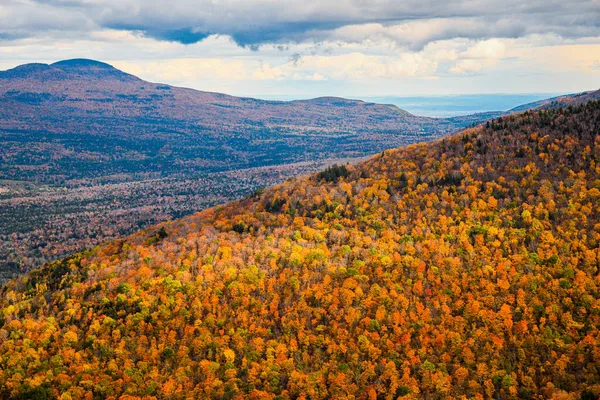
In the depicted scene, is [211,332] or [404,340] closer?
[404,340]

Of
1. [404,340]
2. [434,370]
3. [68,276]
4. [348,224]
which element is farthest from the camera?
[348,224]

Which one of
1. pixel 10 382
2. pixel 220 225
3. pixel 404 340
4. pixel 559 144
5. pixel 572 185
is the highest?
pixel 559 144

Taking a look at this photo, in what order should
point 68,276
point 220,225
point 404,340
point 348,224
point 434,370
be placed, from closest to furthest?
point 434,370, point 404,340, point 68,276, point 348,224, point 220,225

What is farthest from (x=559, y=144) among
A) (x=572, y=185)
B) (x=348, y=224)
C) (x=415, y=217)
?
(x=348, y=224)

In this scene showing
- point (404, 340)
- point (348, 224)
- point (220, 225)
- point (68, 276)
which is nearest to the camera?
point (404, 340)

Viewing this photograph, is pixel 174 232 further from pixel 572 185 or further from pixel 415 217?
pixel 572 185

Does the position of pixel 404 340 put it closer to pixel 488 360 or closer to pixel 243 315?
pixel 488 360

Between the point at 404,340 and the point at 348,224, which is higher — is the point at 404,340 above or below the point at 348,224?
below

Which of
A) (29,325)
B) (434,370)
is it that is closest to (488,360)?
(434,370)
